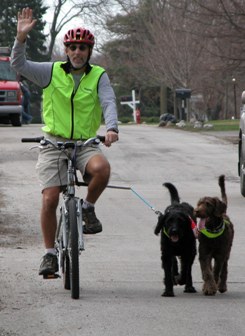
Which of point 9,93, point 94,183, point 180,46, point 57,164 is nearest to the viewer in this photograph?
point 94,183

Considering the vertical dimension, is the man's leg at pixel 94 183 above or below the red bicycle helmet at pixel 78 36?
below

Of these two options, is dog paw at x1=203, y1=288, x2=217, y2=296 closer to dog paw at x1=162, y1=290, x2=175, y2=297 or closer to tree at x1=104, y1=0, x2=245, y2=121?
dog paw at x1=162, y1=290, x2=175, y2=297

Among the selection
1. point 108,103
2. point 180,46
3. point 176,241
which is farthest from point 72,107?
point 180,46

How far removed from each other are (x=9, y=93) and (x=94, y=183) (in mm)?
29203

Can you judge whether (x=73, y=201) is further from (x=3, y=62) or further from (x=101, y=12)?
(x=101, y=12)

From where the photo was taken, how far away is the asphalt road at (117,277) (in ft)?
23.9

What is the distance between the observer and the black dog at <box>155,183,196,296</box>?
27.7 feet

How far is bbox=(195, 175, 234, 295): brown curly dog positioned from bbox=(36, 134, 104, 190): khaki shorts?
95cm

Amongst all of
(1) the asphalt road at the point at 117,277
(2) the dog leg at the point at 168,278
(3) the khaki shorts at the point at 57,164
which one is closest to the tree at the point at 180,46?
(1) the asphalt road at the point at 117,277

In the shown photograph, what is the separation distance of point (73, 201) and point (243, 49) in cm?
2736

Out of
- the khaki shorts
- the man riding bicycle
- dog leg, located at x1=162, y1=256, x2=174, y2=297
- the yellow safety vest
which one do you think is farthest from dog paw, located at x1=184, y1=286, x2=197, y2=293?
the yellow safety vest

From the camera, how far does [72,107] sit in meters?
8.46

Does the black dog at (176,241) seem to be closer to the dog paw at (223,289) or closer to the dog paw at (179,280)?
the dog paw at (179,280)

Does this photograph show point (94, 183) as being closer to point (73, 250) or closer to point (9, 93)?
point (73, 250)
